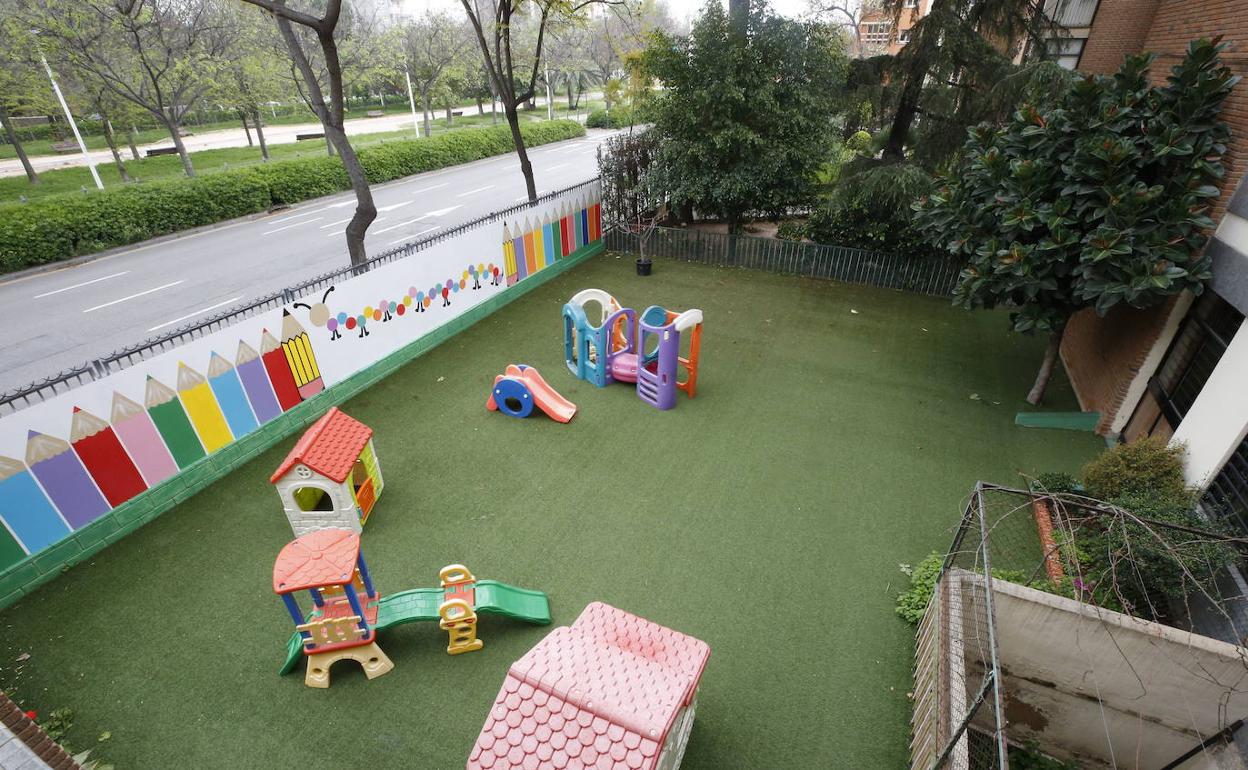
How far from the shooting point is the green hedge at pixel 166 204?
1616 cm

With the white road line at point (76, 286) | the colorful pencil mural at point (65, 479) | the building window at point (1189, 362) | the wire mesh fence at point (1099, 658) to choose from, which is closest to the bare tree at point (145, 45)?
the white road line at point (76, 286)

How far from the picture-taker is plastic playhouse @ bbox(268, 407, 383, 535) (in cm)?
622

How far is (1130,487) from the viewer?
260 inches

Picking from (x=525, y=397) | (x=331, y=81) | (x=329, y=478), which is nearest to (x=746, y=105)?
(x=331, y=81)

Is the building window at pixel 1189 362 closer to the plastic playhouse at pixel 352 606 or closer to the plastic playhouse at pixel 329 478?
the plastic playhouse at pixel 352 606

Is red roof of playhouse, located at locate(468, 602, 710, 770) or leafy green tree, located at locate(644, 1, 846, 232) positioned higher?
leafy green tree, located at locate(644, 1, 846, 232)

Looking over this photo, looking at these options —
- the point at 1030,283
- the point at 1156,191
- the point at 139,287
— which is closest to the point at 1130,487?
the point at 1030,283

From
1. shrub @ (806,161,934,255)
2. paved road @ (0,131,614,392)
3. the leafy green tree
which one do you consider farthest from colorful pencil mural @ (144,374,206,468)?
shrub @ (806,161,934,255)

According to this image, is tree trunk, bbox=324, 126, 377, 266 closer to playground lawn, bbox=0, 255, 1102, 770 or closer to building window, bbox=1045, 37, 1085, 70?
playground lawn, bbox=0, 255, 1102, 770

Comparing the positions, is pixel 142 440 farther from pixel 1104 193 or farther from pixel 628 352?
pixel 1104 193

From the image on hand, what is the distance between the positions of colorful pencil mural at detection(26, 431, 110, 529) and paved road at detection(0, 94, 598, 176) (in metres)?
24.8

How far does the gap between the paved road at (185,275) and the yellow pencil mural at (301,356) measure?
21.2 feet

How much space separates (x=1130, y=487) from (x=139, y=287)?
20278 mm

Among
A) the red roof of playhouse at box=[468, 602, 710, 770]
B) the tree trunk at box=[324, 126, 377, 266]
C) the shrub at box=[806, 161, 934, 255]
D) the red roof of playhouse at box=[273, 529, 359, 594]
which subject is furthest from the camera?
the shrub at box=[806, 161, 934, 255]
